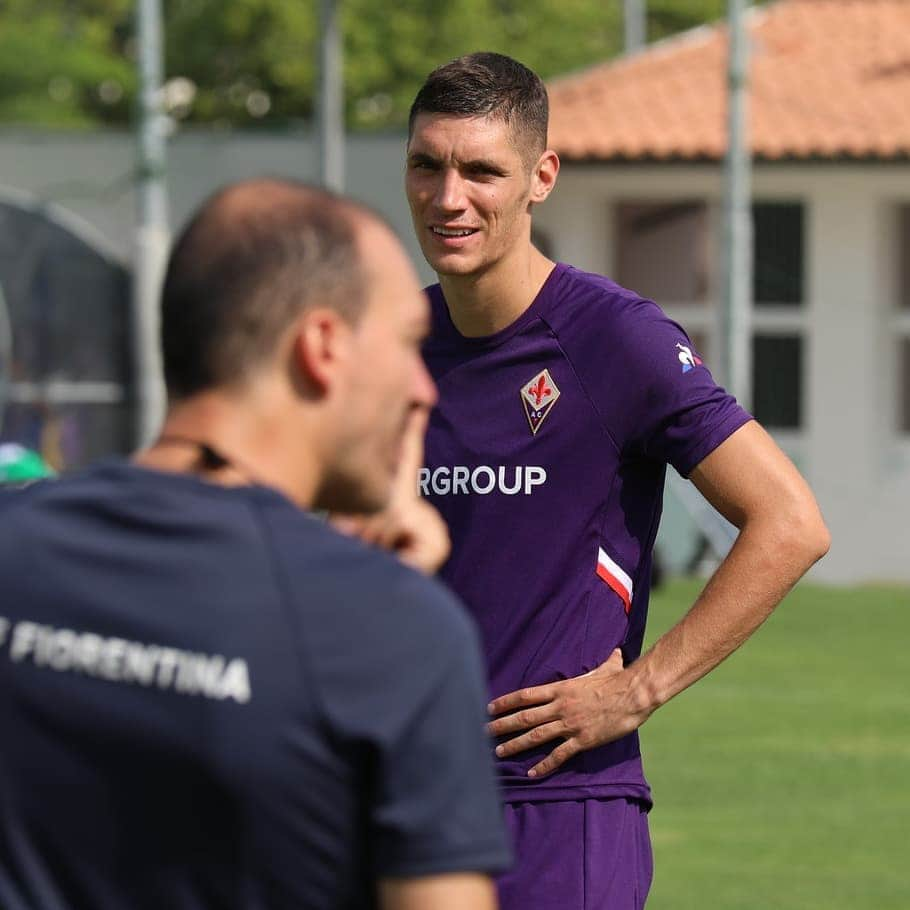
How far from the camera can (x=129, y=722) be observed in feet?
7.24

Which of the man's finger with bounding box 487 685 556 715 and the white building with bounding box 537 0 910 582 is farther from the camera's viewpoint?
the white building with bounding box 537 0 910 582

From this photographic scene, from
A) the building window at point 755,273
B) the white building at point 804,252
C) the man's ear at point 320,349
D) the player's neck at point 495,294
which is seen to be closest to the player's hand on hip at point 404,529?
the man's ear at point 320,349

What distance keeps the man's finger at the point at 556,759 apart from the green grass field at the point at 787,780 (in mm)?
4405

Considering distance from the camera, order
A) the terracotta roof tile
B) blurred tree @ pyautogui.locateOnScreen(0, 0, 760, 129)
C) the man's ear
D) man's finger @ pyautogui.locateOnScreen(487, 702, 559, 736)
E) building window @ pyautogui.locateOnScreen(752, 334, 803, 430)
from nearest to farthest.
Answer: the man's ear
man's finger @ pyautogui.locateOnScreen(487, 702, 559, 736)
the terracotta roof tile
building window @ pyautogui.locateOnScreen(752, 334, 803, 430)
blurred tree @ pyautogui.locateOnScreen(0, 0, 760, 129)

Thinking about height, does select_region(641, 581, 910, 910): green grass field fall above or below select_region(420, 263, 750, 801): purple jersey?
below

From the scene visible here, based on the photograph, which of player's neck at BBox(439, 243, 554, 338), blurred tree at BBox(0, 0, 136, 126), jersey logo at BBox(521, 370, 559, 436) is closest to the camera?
jersey logo at BBox(521, 370, 559, 436)

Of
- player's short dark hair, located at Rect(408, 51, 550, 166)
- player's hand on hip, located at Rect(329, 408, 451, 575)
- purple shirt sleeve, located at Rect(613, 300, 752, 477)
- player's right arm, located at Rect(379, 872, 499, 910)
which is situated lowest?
player's right arm, located at Rect(379, 872, 499, 910)

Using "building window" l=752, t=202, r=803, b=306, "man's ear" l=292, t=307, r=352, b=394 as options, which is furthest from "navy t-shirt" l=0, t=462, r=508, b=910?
"building window" l=752, t=202, r=803, b=306

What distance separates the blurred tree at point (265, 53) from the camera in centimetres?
4525

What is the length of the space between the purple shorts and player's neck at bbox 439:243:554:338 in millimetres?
925

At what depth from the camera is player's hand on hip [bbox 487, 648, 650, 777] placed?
4.04 metres

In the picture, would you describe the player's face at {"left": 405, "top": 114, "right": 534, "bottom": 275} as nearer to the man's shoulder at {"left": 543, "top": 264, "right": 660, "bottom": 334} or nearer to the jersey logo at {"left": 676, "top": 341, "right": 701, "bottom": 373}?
the man's shoulder at {"left": 543, "top": 264, "right": 660, "bottom": 334}

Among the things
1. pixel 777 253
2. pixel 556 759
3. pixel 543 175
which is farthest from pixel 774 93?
pixel 556 759

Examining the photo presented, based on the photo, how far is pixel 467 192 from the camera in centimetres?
431
